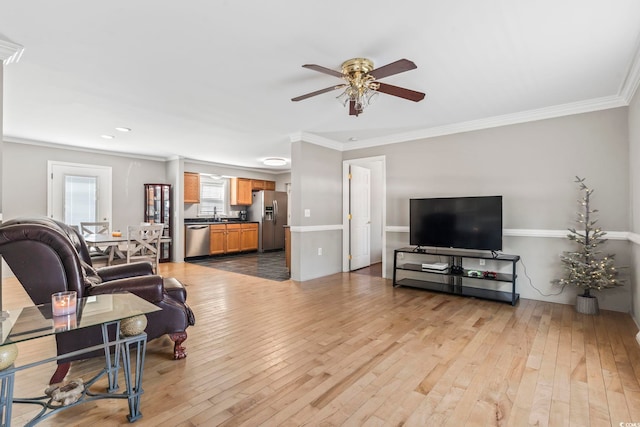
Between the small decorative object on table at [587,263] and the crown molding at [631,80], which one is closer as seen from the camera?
the crown molding at [631,80]

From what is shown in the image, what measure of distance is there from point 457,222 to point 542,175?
112 cm

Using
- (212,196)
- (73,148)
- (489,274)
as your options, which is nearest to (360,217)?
(489,274)

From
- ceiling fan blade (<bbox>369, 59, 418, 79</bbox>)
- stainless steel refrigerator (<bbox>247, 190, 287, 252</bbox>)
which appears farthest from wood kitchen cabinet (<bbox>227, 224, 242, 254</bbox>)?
ceiling fan blade (<bbox>369, 59, 418, 79</bbox>)

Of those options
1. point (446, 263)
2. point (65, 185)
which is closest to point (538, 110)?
point (446, 263)

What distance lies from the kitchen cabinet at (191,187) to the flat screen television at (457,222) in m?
5.24

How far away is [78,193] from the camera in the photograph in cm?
604

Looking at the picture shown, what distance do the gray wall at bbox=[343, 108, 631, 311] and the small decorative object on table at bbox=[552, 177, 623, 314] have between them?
0.10m

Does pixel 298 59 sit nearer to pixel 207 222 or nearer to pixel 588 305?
pixel 588 305

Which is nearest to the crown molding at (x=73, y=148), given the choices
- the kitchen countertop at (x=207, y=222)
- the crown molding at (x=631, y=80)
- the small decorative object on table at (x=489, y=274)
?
the kitchen countertop at (x=207, y=222)

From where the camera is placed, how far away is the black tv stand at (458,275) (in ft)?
12.6

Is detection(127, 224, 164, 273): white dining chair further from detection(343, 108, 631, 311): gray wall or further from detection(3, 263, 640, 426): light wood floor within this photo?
detection(343, 108, 631, 311): gray wall

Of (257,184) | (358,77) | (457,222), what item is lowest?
(457,222)

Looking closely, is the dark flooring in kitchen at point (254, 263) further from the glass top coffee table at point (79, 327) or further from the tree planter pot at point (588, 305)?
the tree planter pot at point (588, 305)

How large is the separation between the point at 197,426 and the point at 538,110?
4.58 meters
